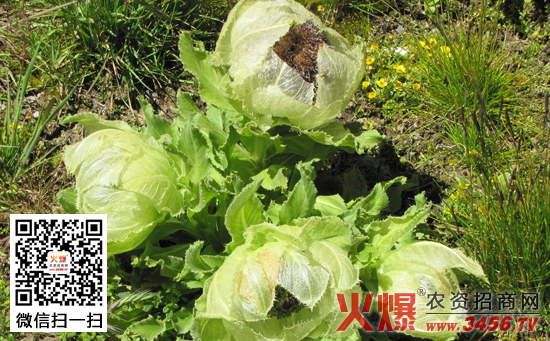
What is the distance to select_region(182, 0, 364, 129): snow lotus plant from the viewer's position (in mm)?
2482

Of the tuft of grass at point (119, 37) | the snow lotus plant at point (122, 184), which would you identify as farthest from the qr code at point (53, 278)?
the tuft of grass at point (119, 37)

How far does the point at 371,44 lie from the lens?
15.4 feet

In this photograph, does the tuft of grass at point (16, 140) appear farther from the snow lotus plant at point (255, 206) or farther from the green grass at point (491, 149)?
the green grass at point (491, 149)

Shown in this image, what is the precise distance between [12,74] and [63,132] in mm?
698

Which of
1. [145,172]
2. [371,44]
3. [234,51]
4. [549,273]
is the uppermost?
[371,44]

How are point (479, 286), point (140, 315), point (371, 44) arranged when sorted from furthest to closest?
point (371, 44) < point (479, 286) < point (140, 315)

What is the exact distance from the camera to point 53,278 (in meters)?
3.02

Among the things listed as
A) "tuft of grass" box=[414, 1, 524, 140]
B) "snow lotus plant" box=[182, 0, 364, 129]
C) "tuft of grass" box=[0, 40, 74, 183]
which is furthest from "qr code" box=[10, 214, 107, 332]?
"tuft of grass" box=[414, 1, 524, 140]

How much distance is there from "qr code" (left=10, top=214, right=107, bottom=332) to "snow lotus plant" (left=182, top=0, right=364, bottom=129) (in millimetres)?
1332

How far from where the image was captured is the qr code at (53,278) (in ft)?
9.65

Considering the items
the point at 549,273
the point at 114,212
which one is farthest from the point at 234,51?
the point at 549,273

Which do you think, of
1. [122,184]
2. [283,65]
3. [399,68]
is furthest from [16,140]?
[399,68]

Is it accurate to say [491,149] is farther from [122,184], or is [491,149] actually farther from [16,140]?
[16,140]

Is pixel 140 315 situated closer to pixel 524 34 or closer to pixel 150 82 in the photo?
pixel 150 82
